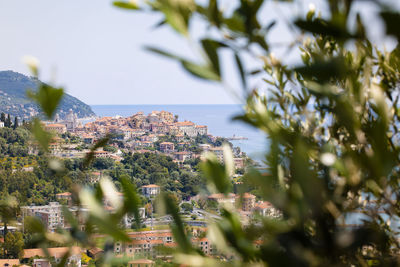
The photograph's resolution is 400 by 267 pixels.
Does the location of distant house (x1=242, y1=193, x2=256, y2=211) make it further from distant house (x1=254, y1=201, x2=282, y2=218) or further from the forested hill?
the forested hill

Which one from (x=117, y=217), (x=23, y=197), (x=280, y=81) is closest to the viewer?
(x=117, y=217)

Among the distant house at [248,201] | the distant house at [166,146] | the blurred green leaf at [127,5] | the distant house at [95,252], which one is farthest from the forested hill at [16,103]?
the blurred green leaf at [127,5]

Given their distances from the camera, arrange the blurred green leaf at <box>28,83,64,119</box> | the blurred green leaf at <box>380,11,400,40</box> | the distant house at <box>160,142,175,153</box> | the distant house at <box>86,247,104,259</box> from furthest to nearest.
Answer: the distant house at <box>160,142,175,153</box>, the distant house at <box>86,247,104,259</box>, the blurred green leaf at <box>28,83,64,119</box>, the blurred green leaf at <box>380,11,400,40</box>

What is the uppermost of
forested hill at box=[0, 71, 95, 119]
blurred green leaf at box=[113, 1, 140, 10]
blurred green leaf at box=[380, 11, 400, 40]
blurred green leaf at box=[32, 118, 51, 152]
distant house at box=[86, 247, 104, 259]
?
forested hill at box=[0, 71, 95, 119]

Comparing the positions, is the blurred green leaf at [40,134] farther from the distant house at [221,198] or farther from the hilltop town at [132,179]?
the distant house at [221,198]

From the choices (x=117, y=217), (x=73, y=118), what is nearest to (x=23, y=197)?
(x=117, y=217)

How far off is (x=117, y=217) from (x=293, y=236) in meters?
0.15

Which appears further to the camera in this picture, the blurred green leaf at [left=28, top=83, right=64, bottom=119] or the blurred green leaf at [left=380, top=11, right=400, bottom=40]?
the blurred green leaf at [left=28, top=83, right=64, bottom=119]

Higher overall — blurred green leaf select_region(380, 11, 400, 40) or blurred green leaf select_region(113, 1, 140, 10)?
blurred green leaf select_region(113, 1, 140, 10)

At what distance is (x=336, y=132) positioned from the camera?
62cm

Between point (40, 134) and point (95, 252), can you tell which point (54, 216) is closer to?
point (95, 252)

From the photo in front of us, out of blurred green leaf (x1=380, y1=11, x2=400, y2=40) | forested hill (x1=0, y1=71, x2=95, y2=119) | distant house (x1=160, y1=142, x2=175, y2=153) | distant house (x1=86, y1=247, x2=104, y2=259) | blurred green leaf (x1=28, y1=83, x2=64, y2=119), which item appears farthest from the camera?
forested hill (x1=0, y1=71, x2=95, y2=119)

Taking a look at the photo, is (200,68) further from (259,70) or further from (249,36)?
(259,70)

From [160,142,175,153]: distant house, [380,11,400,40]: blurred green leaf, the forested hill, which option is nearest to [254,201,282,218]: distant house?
[380,11,400,40]: blurred green leaf
